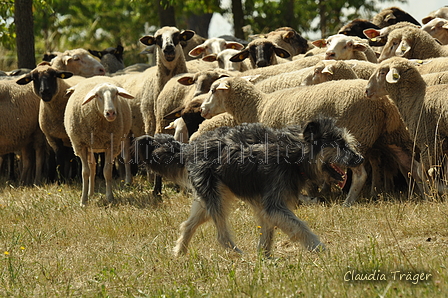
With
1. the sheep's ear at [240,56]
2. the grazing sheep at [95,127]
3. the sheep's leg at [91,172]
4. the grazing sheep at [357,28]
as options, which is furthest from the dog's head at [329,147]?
the grazing sheep at [357,28]

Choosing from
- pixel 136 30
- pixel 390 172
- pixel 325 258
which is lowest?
pixel 136 30

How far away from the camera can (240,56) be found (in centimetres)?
1148

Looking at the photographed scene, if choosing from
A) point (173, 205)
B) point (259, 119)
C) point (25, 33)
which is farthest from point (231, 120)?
point (25, 33)

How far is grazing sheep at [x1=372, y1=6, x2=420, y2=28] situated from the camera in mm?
13938

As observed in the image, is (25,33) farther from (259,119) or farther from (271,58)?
(259,119)

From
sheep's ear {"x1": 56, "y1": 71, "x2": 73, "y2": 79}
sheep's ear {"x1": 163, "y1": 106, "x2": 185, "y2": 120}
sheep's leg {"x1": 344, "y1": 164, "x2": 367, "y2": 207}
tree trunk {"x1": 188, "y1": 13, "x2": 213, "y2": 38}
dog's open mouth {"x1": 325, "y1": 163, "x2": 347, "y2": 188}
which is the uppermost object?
dog's open mouth {"x1": 325, "y1": 163, "x2": 347, "y2": 188}

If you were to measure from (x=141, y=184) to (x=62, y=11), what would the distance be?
19.7 metres

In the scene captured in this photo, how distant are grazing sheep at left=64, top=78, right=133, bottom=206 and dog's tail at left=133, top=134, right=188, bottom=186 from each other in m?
3.29

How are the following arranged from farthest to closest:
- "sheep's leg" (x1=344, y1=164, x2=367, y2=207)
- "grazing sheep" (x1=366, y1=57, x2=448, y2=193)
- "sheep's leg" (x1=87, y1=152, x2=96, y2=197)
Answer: "sheep's leg" (x1=87, y1=152, x2=96, y2=197) < "sheep's leg" (x1=344, y1=164, x2=367, y2=207) < "grazing sheep" (x1=366, y1=57, x2=448, y2=193)

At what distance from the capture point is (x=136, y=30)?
31.5 metres

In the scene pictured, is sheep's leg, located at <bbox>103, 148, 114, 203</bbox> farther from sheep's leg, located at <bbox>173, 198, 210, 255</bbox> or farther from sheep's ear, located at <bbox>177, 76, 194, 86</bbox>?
sheep's leg, located at <bbox>173, 198, 210, 255</bbox>

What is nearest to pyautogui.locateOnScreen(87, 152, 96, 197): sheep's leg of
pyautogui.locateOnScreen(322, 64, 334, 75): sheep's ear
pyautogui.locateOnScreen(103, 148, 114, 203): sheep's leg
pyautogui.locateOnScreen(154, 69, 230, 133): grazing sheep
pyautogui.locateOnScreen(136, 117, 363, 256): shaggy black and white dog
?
pyautogui.locateOnScreen(103, 148, 114, 203): sheep's leg

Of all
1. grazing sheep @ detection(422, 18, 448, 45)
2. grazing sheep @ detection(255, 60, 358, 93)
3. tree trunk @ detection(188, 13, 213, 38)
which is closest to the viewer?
grazing sheep @ detection(255, 60, 358, 93)

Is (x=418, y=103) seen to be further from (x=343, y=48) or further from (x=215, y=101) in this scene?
(x=343, y=48)
